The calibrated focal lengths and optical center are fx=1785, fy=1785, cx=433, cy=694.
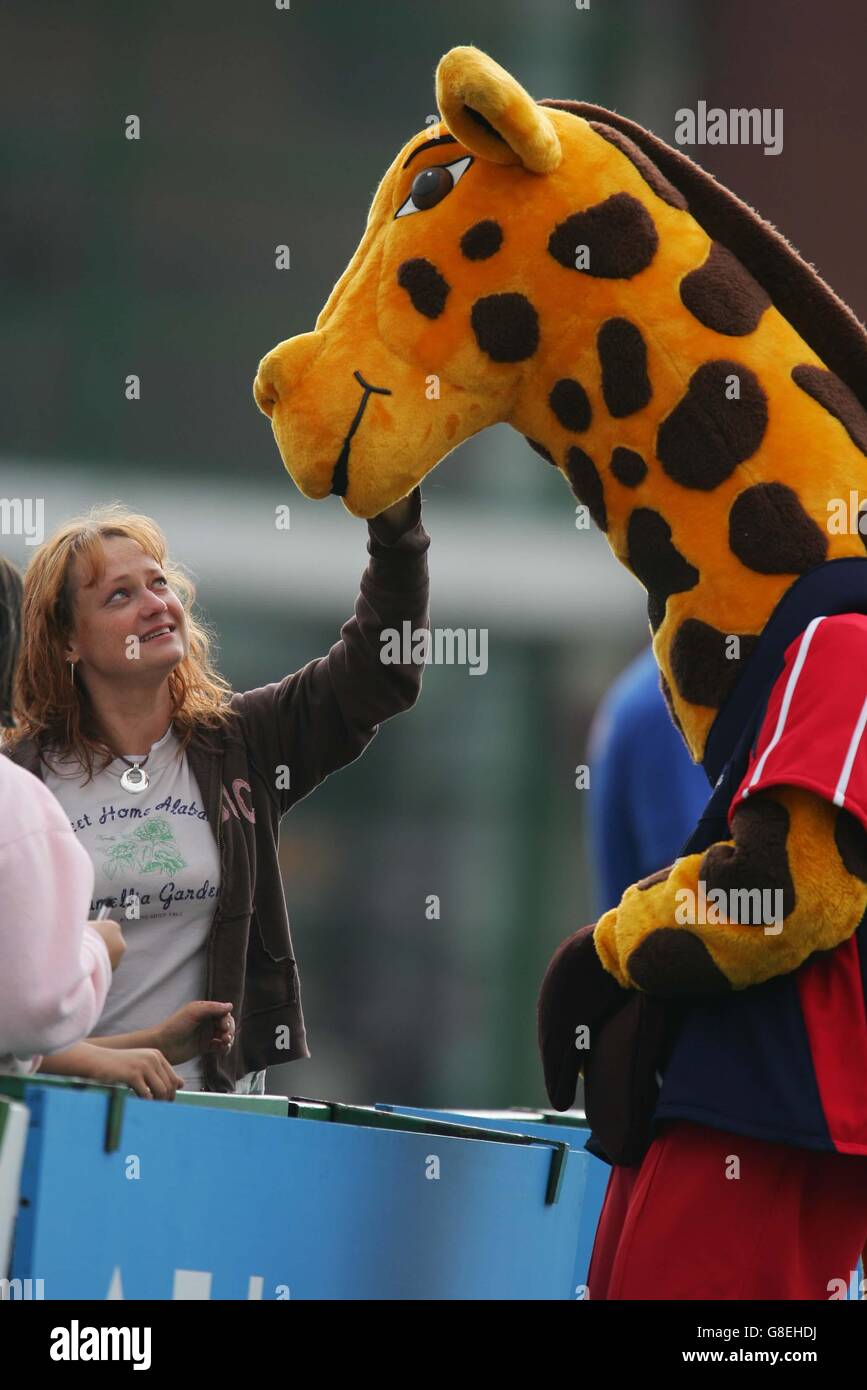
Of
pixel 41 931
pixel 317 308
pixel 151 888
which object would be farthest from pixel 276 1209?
pixel 317 308

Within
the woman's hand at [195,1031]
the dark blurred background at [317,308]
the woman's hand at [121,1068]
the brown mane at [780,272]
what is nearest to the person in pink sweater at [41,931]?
the woman's hand at [121,1068]

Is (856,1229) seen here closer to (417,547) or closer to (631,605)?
(417,547)

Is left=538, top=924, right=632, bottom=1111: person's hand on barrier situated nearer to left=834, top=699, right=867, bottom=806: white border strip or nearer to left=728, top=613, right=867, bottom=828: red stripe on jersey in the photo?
left=728, top=613, right=867, bottom=828: red stripe on jersey

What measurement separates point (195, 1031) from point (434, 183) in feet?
3.85

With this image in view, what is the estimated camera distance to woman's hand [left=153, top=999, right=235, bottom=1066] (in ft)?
7.57

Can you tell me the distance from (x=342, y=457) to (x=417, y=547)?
1.43 ft

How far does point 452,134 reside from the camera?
2.30 m

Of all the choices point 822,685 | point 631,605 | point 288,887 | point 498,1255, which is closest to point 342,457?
point 822,685

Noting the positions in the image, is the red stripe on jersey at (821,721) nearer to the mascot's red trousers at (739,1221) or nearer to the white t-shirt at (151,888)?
the mascot's red trousers at (739,1221)

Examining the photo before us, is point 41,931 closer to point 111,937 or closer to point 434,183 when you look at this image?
point 111,937

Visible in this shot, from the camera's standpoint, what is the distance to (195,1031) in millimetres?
2426

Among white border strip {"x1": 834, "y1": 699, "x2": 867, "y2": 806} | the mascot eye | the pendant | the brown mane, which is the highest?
the mascot eye

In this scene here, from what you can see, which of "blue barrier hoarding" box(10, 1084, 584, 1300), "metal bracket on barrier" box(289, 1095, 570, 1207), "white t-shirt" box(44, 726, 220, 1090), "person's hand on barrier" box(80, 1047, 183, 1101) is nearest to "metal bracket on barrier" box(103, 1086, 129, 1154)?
"blue barrier hoarding" box(10, 1084, 584, 1300)

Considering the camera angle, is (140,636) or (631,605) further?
(631,605)
